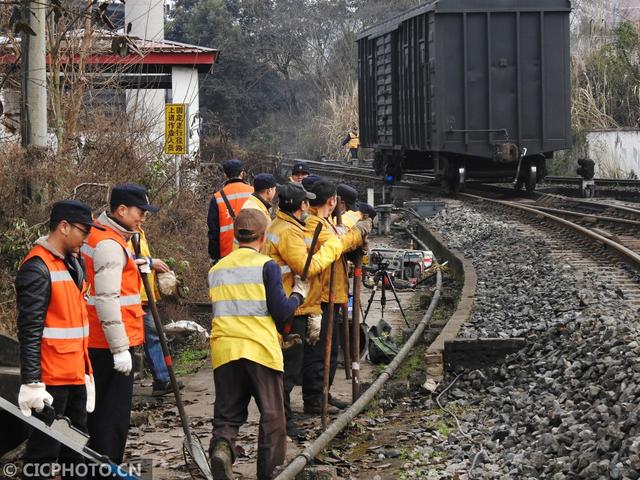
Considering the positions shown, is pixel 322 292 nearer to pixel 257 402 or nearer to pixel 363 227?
pixel 363 227

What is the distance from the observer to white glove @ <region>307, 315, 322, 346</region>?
7.58m

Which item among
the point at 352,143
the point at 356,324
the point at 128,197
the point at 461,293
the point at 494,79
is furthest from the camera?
the point at 352,143

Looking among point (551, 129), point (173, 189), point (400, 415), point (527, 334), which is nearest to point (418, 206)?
point (551, 129)

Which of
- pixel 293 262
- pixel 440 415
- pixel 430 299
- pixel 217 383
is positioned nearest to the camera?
pixel 217 383

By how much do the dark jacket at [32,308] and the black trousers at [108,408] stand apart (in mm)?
863

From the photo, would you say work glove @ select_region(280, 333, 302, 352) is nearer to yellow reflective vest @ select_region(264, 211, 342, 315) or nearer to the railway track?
yellow reflective vest @ select_region(264, 211, 342, 315)

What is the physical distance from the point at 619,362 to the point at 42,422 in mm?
4013

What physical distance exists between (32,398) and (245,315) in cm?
129

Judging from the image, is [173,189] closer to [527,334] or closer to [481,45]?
[527,334]

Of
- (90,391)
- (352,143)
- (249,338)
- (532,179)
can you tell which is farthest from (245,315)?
(352,143)

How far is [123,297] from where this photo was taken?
6.71 m

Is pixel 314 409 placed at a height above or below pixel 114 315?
below

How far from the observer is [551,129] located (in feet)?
77.5

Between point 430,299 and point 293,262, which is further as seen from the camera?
point 430,299
